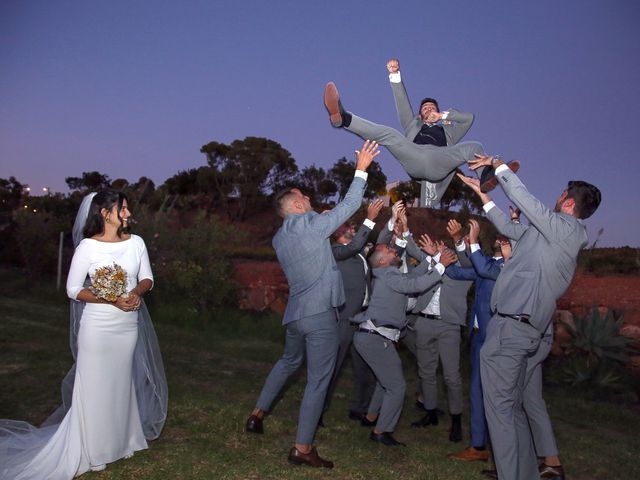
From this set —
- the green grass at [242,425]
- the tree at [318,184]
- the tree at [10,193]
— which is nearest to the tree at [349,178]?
the tree at [318,184]

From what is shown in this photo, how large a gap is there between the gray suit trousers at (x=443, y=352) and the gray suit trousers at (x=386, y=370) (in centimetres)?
65

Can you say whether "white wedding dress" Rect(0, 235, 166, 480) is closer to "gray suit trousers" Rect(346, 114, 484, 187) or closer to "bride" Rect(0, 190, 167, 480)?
"bride" Rect(0, 190, 167, 480)

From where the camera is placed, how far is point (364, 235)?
5.62 metres

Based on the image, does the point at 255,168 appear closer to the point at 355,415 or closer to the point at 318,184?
the point at 318,184

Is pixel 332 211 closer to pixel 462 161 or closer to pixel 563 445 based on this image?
pixel 462 161

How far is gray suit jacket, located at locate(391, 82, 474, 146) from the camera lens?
4902mm

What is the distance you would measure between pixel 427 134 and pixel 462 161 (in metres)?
0.39

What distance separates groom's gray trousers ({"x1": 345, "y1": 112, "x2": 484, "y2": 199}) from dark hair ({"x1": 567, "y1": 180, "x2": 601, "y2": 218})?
73 cm

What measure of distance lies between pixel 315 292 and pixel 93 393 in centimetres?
173

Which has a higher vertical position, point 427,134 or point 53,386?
point 427,134

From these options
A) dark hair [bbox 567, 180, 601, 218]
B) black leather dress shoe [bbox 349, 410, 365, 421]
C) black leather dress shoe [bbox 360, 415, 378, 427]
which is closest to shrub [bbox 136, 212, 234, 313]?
black leather dress shoe [bbox 349, 410, 365, 421]

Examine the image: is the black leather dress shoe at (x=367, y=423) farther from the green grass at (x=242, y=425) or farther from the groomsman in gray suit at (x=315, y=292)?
the groomsman in gray suit at (x=315, y=292)

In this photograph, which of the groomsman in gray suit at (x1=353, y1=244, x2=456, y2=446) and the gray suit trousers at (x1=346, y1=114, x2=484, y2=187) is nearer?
the gray suit trousers at (x1=346, y1=114, x2=484, y2=187)

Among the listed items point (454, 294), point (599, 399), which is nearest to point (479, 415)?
point (454, 294)
